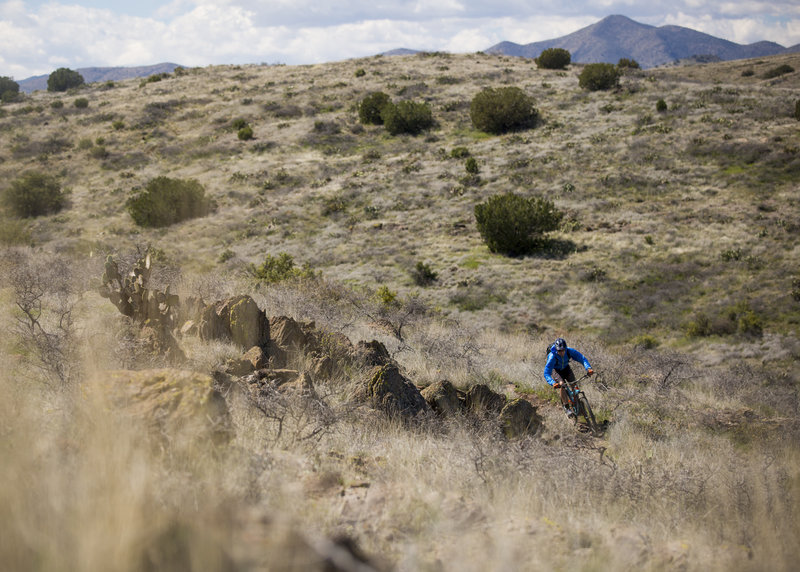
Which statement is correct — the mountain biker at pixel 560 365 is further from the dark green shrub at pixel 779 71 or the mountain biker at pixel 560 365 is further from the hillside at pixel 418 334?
the dark green shrub at pixel 779 71

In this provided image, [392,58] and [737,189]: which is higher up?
[392,58]

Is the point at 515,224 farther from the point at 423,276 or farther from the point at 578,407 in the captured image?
the point at 578,407

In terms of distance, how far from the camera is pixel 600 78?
31672 millimetres

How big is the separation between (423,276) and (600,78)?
958 inches

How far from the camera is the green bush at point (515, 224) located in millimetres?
17828

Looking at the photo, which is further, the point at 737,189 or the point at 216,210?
the point at 216,210

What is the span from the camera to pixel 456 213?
70.7ft

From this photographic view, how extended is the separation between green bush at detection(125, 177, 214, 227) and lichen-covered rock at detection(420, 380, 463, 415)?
20771 mm

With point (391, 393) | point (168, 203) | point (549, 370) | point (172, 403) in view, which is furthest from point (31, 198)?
point (549, 370)

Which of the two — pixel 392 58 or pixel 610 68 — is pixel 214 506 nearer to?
pixel 610 68

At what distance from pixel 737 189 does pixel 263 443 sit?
2249 centimetres

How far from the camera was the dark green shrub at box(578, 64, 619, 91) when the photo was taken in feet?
104

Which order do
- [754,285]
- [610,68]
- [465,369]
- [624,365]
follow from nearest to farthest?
[465,369]
[624,365]
[754,285]
[610,68]

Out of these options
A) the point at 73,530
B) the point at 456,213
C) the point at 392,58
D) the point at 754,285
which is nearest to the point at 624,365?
the point at 754,285
